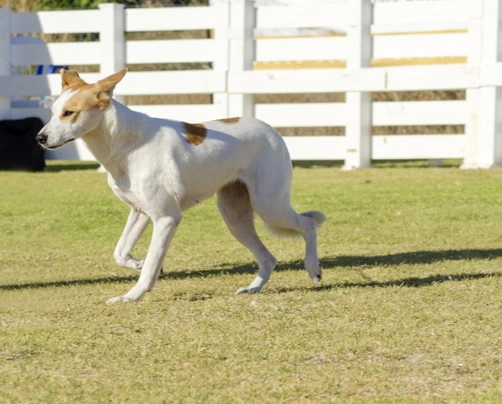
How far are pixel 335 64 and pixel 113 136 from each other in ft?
25.2

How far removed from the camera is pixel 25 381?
4.38 meters

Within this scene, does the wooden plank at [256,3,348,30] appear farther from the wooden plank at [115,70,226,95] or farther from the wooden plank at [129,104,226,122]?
the wooden plank at [129,104,226,122]

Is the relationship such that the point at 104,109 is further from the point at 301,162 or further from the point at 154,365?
the point at 301,162

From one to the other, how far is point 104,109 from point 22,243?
3.13 metres

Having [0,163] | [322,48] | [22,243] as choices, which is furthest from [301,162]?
[22,243]

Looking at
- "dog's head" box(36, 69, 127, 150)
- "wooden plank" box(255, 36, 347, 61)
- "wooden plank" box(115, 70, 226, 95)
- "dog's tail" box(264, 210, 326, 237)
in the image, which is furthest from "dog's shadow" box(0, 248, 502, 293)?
"wooden plank" box(115, 70, 226, 95)

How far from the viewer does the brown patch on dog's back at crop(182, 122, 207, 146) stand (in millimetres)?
6398

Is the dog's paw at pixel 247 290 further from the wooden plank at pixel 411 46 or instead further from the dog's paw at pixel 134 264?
the wooden plank at pixel 411 46

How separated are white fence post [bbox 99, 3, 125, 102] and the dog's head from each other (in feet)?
25.6

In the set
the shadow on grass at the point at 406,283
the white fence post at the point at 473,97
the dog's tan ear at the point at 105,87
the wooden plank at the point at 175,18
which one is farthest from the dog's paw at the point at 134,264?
the wooden plank at the point at 175,18

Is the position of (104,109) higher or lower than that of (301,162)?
higher

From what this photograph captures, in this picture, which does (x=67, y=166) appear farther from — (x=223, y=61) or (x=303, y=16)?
(x=303, y=16)

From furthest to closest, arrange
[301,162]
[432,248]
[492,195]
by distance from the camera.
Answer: [301,162] < [492,195] < [432,248]

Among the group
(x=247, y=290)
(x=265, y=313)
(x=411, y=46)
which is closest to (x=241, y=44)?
(x=411, y=46)
